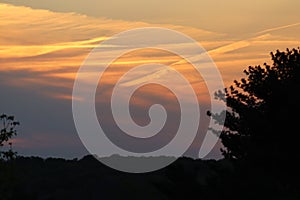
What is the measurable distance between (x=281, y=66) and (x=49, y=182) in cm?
7836

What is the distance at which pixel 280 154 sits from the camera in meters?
33.4

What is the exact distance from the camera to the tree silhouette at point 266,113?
110 ft

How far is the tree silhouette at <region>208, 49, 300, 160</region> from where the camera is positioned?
33406mm

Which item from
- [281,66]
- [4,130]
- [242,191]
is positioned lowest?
[242,191]

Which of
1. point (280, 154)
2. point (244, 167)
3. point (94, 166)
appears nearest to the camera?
point (280, 154)

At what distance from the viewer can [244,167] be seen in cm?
3803

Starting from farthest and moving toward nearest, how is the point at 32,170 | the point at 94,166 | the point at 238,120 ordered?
the point at 94,166, the point at 32,170, the point at 238,120

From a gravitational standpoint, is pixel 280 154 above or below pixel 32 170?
below

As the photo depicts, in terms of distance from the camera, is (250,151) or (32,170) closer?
(250,151)

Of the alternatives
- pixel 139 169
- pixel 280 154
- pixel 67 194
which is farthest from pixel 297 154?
pixel 139 169

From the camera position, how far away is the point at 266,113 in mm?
35625

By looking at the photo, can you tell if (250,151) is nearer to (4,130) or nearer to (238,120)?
(238,120)

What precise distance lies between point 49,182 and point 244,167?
7918 cm

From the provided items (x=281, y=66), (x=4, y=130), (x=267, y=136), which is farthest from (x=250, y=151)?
(x=4, y=130)
